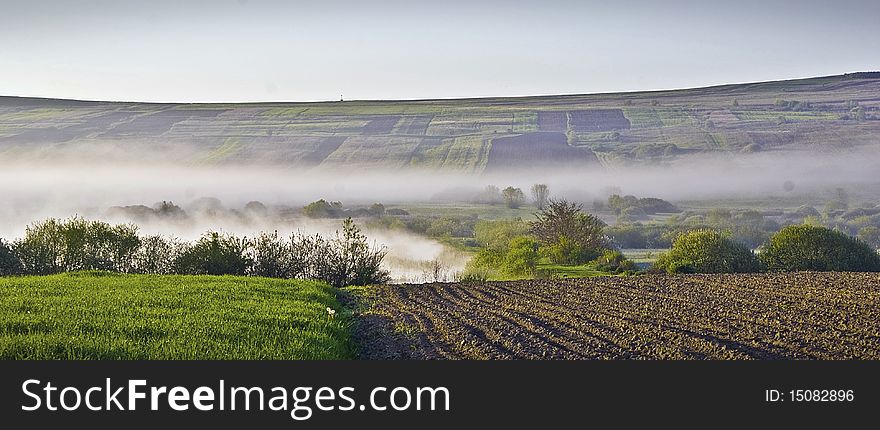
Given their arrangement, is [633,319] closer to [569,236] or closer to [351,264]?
[351,264]

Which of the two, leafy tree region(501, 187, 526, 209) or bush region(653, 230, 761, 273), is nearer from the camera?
bush region(653, 230, 761, 273)

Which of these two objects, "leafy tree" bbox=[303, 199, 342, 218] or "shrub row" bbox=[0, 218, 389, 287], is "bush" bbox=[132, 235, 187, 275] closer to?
"shrub row" bbox=[0, 218, 389, 287]

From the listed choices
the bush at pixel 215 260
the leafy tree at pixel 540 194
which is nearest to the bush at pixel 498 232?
the leafy tree at pixel 540 194

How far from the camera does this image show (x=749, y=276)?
28.7 m

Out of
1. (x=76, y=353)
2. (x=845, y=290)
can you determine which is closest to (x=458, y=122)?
(x=845, y=290)

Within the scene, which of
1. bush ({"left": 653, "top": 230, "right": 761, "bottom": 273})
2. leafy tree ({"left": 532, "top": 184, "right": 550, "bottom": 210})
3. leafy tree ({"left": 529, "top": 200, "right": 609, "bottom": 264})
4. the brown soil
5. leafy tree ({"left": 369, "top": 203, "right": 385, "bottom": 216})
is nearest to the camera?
bush ({"left": 653, "top": 230, "right": 761, "bottom": 273})

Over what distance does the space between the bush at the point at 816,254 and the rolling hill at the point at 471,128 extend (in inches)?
1381

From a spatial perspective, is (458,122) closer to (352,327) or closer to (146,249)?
(146,249)

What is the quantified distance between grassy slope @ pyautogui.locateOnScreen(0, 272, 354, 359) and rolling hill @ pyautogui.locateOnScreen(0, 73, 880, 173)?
4758 cm

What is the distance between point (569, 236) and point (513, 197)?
23.3m

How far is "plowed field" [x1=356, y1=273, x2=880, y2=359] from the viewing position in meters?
14.8

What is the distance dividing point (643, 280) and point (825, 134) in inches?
1939

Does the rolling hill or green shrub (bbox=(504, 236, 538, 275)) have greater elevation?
the rolling hill

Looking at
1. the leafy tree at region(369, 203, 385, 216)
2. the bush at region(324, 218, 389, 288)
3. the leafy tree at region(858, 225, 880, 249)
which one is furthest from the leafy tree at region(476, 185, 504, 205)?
the bush at region(324, 218, 389, 288)
